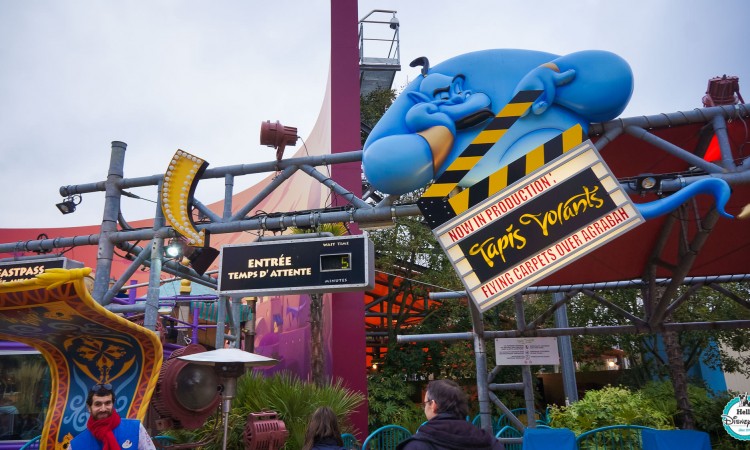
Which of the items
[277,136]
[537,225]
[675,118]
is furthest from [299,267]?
[675,118]

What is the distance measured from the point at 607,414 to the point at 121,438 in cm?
875

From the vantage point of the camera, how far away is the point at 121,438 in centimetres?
389

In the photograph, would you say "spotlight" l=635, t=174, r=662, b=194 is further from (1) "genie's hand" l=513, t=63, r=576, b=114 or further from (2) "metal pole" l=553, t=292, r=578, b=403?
(2) "metal pole" l=553, t=292, r=578, b=403

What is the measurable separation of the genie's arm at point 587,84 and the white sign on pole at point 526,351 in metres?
4.05

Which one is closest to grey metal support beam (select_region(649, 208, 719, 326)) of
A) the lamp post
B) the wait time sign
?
the wait time sign

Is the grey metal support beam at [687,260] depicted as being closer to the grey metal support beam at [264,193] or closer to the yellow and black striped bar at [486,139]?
the yellow and black striped bar at [486,139]

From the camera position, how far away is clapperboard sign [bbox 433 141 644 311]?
15.0 ft

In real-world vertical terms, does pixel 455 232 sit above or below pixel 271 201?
below

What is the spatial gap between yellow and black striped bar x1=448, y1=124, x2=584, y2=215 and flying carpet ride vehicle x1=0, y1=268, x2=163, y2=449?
320cm

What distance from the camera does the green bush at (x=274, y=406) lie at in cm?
839

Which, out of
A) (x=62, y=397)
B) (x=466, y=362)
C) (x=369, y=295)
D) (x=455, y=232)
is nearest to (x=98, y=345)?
(x=62, y=397)

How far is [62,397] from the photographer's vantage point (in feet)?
17.6

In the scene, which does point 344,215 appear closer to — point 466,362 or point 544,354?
point 544,354

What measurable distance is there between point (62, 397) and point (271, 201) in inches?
594
